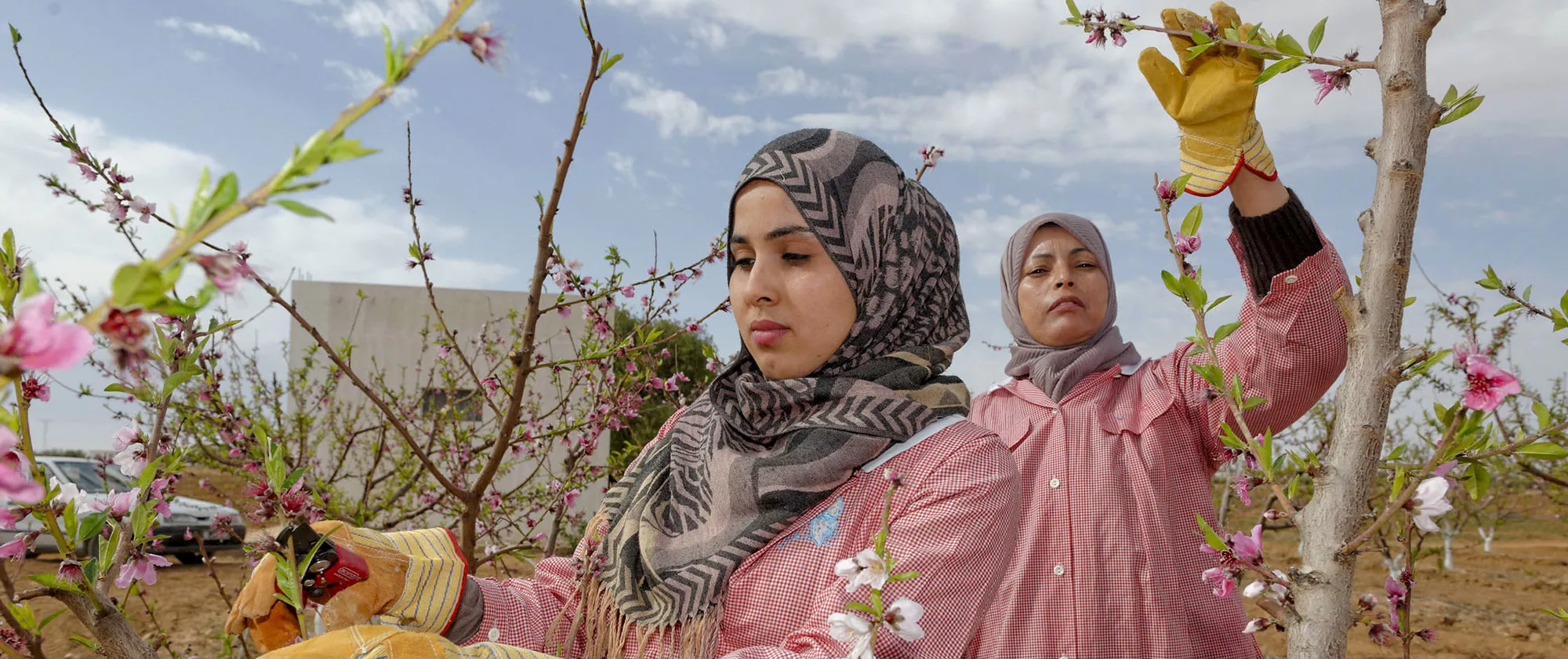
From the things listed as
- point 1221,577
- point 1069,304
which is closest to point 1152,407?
point 1069,304

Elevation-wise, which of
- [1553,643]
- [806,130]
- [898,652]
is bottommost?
[1553,643]

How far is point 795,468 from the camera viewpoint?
1.51 m

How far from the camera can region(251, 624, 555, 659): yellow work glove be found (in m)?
1.04

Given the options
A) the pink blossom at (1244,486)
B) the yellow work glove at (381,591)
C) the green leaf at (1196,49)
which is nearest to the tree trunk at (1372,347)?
the green leaf at (1196,49)

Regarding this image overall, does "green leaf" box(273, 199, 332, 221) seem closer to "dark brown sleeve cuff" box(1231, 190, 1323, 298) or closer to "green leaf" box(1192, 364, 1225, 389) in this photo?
"green leaf" box(1192, 364, 1225, 389)

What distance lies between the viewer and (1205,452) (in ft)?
7.89

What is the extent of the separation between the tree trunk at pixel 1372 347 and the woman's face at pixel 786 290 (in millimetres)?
753

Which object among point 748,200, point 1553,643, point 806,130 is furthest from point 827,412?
point 1553,643

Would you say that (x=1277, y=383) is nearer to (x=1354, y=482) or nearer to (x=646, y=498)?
(x=1354, y=482)

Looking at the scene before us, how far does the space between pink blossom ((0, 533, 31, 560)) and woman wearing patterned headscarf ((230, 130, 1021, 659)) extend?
0.33m

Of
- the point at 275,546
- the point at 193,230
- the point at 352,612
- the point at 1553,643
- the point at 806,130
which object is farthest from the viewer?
the point at 1553,643

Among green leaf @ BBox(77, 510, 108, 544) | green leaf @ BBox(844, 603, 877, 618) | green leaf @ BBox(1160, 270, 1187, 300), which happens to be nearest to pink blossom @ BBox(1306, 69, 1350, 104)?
green leaf @ BBox(1160, 270, 1187, 300)

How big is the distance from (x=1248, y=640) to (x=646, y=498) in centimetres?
147

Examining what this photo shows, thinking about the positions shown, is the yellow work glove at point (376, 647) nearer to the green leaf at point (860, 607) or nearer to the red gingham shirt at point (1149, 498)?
the green leaf at point (860, 607)
